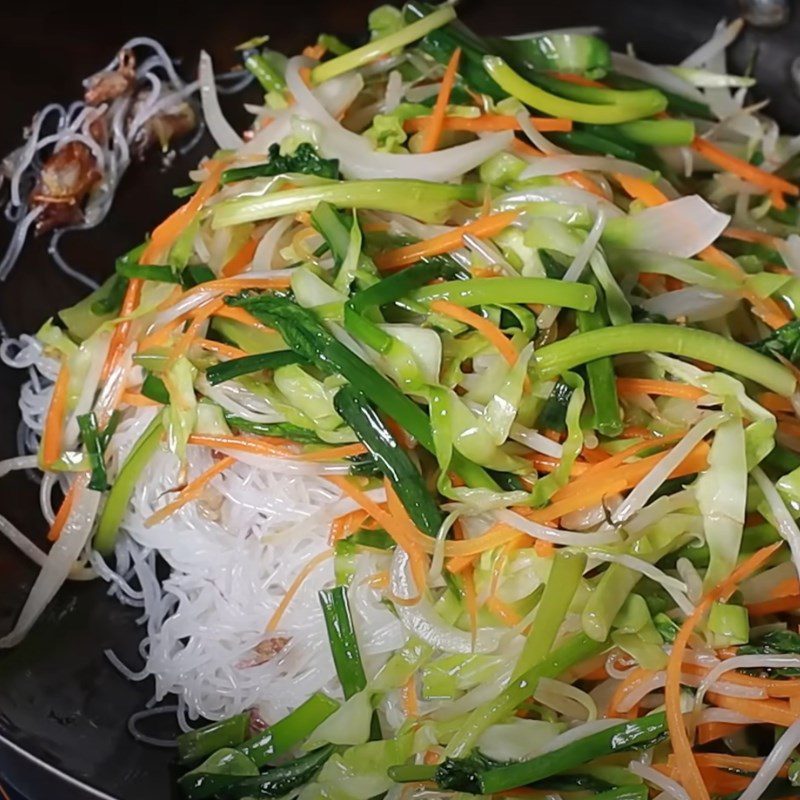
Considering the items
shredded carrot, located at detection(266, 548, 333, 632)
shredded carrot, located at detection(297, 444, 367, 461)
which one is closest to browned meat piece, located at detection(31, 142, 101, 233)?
shredded carrot, located at detection(297, 444, 367, 461)

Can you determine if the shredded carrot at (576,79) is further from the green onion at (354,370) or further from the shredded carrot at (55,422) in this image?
the shredded carrot at (55,422)

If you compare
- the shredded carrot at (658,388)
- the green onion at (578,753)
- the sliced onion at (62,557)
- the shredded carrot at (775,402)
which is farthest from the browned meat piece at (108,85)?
the green onion at (578,753)

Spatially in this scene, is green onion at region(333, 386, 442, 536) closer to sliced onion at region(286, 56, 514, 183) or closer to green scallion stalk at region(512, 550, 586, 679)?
green scallion stalk at region(512, 550, 586, 679)

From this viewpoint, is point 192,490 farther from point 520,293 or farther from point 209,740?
point 520,293

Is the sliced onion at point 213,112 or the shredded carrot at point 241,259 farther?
the sliced onion at point 213,112

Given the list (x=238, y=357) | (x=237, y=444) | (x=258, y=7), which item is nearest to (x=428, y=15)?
(x=258, y=7)

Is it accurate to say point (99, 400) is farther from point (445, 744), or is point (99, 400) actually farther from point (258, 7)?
point (258, 7)
